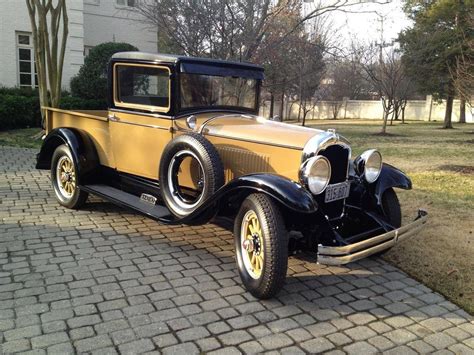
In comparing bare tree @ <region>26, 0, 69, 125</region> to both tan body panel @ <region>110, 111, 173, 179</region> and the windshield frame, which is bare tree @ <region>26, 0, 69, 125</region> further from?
the windshield frame

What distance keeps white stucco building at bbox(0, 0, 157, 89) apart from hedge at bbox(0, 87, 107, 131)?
41.3 inches

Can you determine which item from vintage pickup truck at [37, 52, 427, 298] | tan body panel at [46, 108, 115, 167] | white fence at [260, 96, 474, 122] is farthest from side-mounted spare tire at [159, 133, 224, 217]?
white fence at [260, 96, 474, 122]

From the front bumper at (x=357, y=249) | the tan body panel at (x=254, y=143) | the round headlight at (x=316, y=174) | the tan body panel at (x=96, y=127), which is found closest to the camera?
the front bumper at (x=357, y=249)

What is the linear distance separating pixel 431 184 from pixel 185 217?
524 cm

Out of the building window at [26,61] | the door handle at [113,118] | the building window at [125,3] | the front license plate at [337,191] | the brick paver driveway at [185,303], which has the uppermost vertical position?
the building window at [125,3]

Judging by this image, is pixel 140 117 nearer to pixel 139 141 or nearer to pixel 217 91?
pixel 139 141

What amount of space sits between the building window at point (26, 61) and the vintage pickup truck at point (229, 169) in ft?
34.4

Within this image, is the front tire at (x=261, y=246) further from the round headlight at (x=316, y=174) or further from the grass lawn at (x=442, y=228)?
the grass lawn at (x=442, y=228)

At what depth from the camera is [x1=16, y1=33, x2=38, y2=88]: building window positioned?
14.8 meters

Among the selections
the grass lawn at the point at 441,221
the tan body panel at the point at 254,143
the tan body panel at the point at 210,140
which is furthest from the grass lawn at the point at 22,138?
the tan body panel at the point at 254,143

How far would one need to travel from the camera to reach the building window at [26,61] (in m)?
14.8

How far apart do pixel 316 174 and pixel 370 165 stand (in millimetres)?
941

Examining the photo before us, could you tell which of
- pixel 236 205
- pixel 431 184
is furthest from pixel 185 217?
pixel 431 184

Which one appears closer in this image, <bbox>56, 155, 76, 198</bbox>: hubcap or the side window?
A: the side window
